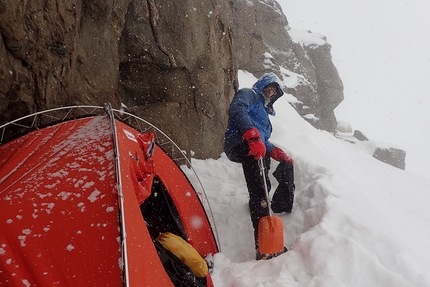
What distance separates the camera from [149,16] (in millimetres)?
6039

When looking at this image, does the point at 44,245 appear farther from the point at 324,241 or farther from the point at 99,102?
the point at 99,102

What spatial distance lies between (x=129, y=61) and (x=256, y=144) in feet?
11.6

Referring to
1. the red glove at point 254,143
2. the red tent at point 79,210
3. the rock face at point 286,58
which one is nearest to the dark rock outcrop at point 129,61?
the red tent at point 79,210

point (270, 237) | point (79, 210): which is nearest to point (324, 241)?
point (270, 237)

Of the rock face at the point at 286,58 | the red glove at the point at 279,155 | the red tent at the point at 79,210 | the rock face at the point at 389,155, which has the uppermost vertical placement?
the red tent at the point at 79,210

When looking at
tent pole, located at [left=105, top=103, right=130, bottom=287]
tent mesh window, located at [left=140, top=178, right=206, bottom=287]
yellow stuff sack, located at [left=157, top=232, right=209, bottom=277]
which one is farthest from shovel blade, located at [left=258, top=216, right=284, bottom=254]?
tent pole, located at [left=105, top=103, right=130, bottom=287]

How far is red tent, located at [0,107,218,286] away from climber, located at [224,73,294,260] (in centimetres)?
115

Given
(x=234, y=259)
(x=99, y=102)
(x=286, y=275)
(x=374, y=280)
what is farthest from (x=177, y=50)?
(x=374, y=280)

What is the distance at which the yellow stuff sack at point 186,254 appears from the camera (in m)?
3.01

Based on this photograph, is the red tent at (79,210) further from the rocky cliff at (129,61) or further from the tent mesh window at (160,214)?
the rocky cliff at (129,61)

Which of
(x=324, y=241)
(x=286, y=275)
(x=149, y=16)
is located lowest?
(x=286, y=275)

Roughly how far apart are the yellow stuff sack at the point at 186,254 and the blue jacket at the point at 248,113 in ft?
4.68

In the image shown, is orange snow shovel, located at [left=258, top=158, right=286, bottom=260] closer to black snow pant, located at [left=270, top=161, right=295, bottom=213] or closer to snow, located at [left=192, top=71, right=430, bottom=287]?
snow, located at [left=192, top=71, right=430, bottom=287]

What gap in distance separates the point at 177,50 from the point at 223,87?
5.13 feet
